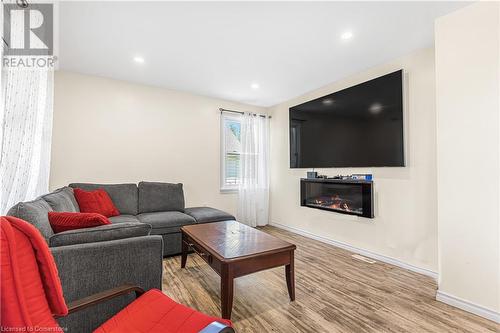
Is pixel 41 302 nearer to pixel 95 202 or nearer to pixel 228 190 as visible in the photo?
pixel 95 202

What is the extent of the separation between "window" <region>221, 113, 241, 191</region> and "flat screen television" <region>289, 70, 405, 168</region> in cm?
120

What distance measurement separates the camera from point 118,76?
11.8 ft

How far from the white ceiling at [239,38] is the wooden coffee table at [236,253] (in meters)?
2.08

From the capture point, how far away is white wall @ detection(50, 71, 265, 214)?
342 centimetres

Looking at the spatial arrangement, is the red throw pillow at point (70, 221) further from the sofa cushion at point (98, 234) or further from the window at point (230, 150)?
the window at point (230, 150)

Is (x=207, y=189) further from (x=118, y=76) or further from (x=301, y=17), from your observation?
(x=301, y=17)

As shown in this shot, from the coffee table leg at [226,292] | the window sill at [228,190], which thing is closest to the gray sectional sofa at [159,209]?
the window sill at [228,190]

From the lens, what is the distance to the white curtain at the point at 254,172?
15.6 ft

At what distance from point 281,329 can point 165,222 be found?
1.98 metres

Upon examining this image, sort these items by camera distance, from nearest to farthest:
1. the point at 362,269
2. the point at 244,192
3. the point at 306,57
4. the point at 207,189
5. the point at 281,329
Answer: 1. the point at 281,329
2. the point at 362,269
3. the point at 306,57
4. the point at 207,189
5. the point at 244,192

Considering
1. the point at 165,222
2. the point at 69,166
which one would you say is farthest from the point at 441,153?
the point at 69,166

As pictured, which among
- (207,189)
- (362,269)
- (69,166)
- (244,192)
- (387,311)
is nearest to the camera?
(387,311)

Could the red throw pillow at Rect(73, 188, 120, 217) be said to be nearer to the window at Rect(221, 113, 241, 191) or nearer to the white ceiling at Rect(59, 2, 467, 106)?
the white ceiling at Rect(59, 2, 467, 106)

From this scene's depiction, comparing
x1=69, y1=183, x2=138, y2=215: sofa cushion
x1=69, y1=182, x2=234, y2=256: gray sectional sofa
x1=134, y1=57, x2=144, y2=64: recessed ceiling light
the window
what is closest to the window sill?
the window
